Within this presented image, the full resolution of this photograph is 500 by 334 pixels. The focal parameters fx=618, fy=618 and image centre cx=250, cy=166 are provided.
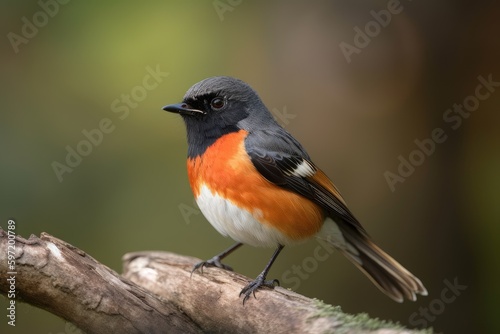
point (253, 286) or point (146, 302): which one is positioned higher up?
point (146, 302)

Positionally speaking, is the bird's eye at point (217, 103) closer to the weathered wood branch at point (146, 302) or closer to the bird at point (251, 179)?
the bird at point (251, 179)

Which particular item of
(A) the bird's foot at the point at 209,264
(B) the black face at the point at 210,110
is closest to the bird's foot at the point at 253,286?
(A) the bird's foot at the point at 209,264

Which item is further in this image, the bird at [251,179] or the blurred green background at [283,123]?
the blurred green background at [283,123]

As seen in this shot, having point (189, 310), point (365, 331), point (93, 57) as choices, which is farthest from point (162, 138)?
point (365, 331)

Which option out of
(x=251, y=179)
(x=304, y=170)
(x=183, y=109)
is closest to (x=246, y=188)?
(x=251, y=179)

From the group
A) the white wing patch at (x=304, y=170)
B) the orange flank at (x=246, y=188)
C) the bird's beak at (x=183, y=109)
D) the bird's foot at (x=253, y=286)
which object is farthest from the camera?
the white wing patch at (x=304, y=170)

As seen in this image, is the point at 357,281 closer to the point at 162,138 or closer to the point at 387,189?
the point at 387,189

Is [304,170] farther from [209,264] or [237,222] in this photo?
[209,264]
